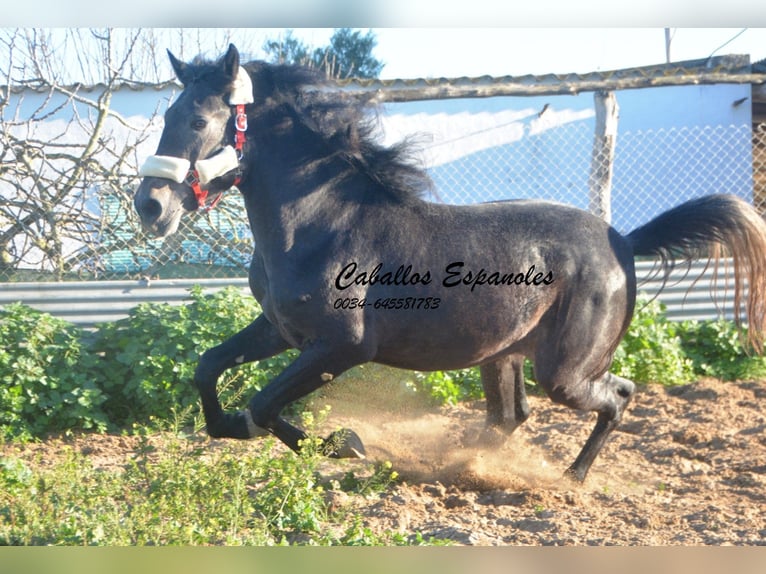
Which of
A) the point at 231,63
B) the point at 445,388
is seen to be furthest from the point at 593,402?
the point at 231,63

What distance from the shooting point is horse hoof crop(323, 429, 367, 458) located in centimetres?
432

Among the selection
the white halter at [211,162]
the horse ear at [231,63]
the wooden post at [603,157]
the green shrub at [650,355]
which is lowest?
the green shrub at [650,355]

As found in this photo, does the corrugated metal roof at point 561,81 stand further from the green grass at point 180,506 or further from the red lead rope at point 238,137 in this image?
the green grass at point 180,506

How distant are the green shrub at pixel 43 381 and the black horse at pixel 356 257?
1741 millimetres

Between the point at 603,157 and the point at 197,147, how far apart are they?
428 centimetres

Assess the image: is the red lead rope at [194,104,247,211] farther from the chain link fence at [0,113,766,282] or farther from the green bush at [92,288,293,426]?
the chain link fence at [0,113,766,282]

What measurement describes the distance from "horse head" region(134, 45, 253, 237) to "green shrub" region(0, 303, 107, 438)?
2144 millimetres

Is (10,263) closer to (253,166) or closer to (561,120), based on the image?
(253,166)

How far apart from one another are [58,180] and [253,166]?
124 inches

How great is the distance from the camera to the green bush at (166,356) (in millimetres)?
5988

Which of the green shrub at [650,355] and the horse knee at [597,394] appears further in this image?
the green shrub at [650,355]

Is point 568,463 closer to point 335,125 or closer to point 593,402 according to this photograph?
point 593,402

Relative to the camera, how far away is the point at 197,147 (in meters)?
4.27

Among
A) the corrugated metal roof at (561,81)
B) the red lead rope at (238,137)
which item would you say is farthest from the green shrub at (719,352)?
the red lead rope at (238,137)
